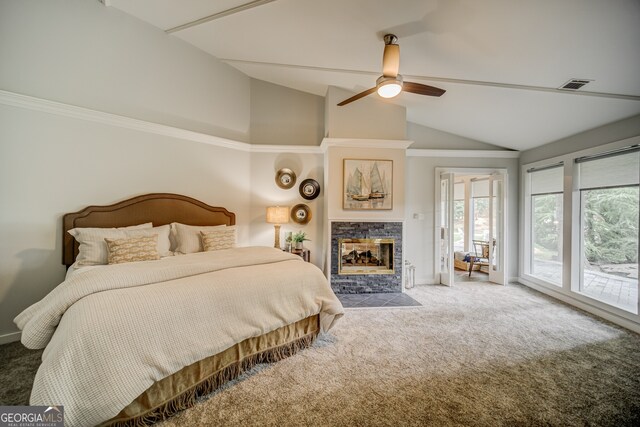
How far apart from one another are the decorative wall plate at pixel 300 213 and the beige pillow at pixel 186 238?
1.61 metres

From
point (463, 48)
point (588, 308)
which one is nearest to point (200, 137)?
point (463, 48)

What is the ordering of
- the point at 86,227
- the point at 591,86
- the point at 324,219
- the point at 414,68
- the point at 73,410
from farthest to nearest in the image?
1. the point at 324,219
2. the point at 414,68
3. the point at 86,227
4. the point at 591,86
5. the point at 73,410

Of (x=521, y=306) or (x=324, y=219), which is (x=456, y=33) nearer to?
(x=324, y=219)

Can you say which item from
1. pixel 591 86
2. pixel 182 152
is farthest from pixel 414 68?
pixel 182 152

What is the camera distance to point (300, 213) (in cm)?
471

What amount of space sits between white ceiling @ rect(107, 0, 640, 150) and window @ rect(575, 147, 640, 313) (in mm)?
582

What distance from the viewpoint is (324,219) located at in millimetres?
4676

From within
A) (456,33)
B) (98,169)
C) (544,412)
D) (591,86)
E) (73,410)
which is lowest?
(544,412)

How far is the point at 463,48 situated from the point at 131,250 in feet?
12.9

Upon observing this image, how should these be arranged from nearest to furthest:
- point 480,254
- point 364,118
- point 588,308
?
point 588,308 < point 364,118 < point 480,254

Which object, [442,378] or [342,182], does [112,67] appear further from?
[442,378]

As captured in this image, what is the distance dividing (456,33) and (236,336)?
129 inches

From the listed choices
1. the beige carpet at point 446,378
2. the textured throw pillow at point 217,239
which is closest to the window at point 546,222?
the beige carpet at point 446,378

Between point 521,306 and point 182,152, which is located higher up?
point 182,152
